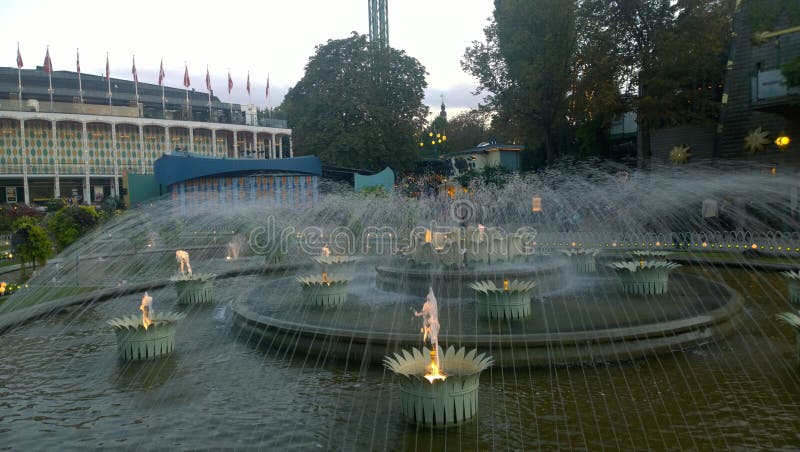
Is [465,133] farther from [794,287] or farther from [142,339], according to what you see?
[142,339]

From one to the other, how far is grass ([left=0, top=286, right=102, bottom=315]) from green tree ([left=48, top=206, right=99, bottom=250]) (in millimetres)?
5622

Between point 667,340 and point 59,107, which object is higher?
point 59,107

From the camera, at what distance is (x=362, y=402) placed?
883cm

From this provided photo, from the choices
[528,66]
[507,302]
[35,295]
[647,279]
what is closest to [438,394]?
[507,302]

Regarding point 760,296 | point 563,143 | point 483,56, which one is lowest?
point 760,296

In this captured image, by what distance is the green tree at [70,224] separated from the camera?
Answer: 2478cm

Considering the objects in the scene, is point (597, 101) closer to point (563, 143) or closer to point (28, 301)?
point (563, 143)

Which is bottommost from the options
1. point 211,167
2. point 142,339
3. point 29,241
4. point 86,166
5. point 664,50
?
point 142,339

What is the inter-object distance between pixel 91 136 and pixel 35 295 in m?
59.4

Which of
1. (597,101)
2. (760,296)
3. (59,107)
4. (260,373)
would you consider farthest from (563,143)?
(59,107)

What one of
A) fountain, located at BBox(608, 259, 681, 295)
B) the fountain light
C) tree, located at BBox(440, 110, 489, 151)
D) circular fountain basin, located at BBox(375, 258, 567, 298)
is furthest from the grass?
tree, located at BBox(440, 110, 489, 151)

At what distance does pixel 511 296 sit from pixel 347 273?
909 cm

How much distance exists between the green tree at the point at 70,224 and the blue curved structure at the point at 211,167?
69.1 ft

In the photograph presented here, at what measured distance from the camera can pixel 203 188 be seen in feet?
156
